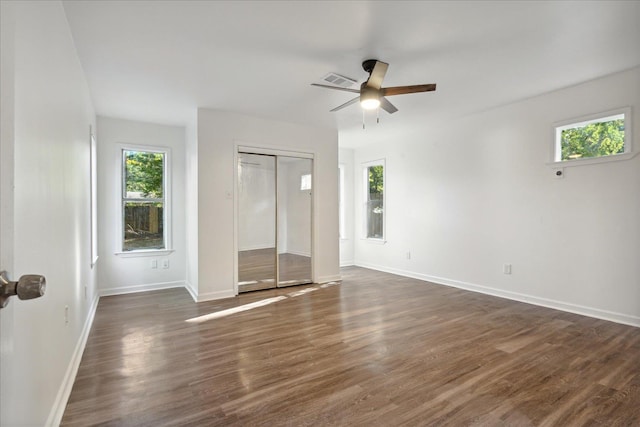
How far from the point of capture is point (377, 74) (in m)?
3.06

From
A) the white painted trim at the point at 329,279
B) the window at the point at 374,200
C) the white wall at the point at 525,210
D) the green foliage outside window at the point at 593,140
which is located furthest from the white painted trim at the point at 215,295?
the green foliage outside window at the point at 593,140

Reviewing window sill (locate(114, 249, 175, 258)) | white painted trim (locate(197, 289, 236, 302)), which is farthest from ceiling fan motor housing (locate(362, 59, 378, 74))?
window sill (locate(114, 249, 175, 258))

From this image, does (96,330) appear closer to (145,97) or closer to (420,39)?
(145,97)

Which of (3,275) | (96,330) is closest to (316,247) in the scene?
(96,330)

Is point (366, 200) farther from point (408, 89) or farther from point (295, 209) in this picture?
point (408, 89)

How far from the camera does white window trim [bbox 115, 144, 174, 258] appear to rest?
505 centimetres

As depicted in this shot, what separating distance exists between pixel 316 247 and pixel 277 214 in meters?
0.89

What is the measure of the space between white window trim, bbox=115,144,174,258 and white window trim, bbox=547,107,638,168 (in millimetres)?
5504

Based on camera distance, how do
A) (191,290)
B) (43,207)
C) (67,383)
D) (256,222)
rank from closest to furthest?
1. (43,207)
2. (67,383)
3. (191,290)
4. (256,222)

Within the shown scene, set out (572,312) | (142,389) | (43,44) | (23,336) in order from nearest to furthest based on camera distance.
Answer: (23,336) → (43,44) → (142,389) → (572,312)

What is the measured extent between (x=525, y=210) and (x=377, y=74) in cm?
287

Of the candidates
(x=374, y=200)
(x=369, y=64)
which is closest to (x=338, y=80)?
(x=369, y=64)

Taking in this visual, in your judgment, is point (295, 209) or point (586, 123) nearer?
point (586, 123)

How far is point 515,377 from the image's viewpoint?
96.1 inches
